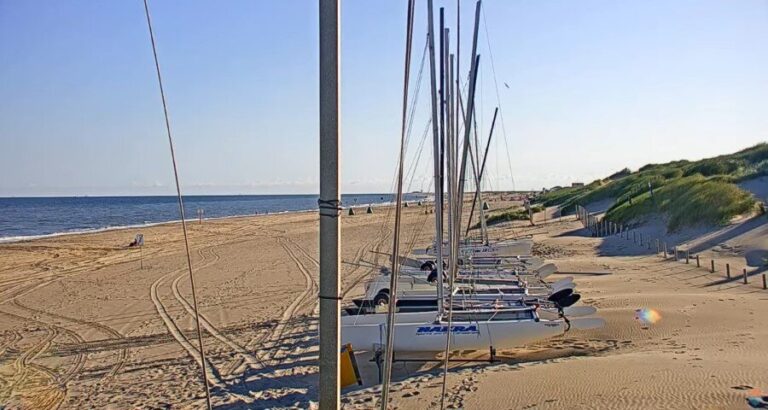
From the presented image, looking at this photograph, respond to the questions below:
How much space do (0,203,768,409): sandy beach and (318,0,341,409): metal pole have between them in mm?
5434

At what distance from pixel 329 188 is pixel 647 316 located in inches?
452

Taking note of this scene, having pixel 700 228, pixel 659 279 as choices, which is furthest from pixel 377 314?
pixel 700 228

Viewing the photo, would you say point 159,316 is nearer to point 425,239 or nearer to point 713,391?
point 713,391

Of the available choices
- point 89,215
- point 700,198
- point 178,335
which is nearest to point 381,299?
point 178,335

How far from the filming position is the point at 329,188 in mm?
3408

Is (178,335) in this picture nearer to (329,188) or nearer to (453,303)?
(453,303)

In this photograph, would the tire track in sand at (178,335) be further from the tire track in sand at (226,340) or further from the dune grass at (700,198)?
the dune grass at (700,198)

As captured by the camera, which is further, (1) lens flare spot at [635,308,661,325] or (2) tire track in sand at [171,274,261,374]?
(1) lens flare spot at [635,308,661,325]

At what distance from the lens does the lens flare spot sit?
508 inches

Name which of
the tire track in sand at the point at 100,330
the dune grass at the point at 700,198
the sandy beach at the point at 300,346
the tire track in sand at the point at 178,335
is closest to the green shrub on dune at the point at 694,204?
the dune grass at the point at 700,198

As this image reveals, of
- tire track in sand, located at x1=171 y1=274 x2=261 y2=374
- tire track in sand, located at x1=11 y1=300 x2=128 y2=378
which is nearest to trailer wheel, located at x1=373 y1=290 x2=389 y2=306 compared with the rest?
tire track in sand, located at x1=171 y1=274 x2=261 y2=374

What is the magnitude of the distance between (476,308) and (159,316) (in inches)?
320

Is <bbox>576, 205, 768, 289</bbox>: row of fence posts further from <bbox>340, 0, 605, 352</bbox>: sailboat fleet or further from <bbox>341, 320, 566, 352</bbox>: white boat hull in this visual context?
<bbox>341, 320, 566, 352</bbox>: white boat hull

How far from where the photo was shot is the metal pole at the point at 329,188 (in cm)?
335
